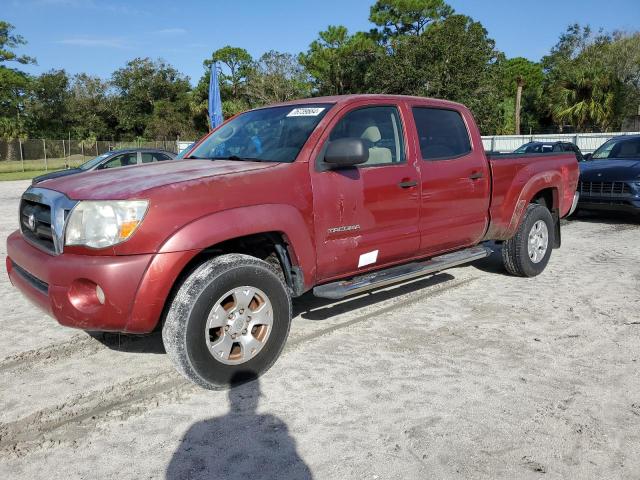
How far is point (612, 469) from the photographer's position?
255 cm

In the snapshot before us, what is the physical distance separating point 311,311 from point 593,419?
8.39 feet

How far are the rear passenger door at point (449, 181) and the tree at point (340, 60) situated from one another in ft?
130

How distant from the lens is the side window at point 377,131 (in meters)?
4.14

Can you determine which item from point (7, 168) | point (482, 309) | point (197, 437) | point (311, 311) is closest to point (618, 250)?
point (482, 309)

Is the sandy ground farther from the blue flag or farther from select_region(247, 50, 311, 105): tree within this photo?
select_region(247, 50, 311, 105): tree

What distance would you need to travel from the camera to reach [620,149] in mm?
10391

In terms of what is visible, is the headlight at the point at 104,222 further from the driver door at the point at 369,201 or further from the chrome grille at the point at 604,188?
the chrome grille at the point at 604,188

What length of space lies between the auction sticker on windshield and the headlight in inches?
64.3

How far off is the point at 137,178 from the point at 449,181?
2.66m

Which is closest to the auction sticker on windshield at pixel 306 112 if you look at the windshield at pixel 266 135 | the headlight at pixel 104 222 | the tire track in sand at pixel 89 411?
the windshield at pixel 266 135

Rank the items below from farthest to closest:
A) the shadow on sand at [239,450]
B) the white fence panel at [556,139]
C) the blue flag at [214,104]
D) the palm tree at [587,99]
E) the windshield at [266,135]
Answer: the palm tree at [587,99] → the white fence panel at [556,139] → the blue flag at [214,104] → the windshield at [266,135] → the shadow on sand at [239,450]

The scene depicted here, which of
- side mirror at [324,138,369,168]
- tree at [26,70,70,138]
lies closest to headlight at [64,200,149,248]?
side mirror at [324,138,369,168]

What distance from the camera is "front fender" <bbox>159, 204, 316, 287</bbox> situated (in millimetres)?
3090

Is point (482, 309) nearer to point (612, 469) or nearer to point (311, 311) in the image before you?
point (311, 311)
